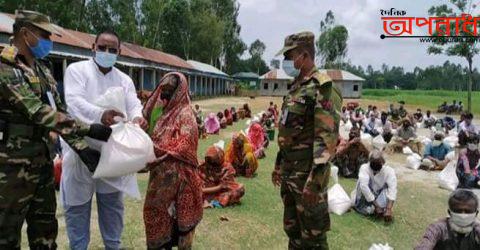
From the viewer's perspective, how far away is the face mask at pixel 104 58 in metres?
3.28

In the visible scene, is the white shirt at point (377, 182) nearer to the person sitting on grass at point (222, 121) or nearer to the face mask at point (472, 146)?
the face mask at point (472, 146)

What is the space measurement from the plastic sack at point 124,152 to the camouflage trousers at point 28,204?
1.10 ft

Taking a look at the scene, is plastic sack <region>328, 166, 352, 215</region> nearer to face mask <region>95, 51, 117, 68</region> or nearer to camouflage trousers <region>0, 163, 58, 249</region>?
face mask <region>95, 51, 117, 68</region>

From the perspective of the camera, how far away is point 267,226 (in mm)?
4961

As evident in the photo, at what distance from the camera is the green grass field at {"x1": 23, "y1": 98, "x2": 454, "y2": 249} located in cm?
439

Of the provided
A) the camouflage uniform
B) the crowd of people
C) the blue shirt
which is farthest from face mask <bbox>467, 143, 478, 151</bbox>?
the camouflage uniform

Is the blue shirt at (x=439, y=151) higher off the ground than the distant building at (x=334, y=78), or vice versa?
the distant building at (x=334, y=78)

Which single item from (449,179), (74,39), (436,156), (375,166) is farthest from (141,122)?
(74,39)

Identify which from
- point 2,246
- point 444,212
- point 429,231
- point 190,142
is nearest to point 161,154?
point 190,142

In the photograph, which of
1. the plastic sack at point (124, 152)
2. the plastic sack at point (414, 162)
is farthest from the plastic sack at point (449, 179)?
the plastic sack at point (124, 152)

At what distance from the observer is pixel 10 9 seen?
96.0ft

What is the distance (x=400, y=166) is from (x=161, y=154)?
7.67 meters

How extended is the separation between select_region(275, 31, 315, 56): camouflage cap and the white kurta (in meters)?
1.30

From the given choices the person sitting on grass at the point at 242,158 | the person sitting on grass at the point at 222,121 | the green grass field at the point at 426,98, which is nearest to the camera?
the person sitting on grass at the point at 242,158
